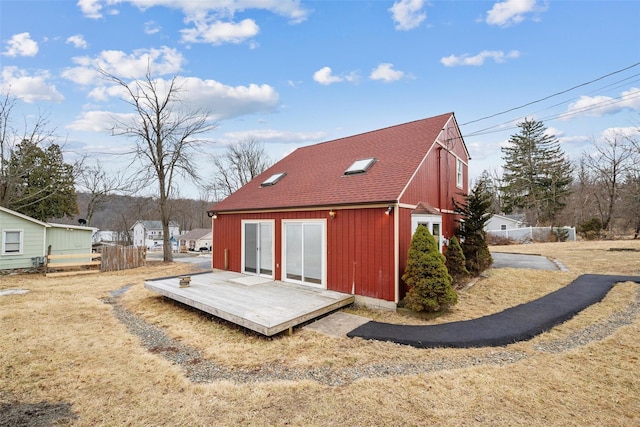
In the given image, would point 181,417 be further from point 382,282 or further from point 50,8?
point 50,8

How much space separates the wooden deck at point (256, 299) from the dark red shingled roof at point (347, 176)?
2.20m

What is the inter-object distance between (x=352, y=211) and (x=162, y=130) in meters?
14.5

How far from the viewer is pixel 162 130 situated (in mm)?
16797

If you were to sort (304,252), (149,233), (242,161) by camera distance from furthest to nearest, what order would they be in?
(149,233), (242,161), (304,252)

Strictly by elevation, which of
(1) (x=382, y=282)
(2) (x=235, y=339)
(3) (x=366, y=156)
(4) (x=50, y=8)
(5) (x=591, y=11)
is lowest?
(2) (x=235, y=339)

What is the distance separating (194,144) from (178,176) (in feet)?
7.07

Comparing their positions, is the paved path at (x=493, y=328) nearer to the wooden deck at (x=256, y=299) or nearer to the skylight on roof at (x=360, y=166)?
the wooden deck at (x=256, y=299)

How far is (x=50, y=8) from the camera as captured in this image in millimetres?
9086

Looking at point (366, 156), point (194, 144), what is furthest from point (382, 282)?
point (194, 144)

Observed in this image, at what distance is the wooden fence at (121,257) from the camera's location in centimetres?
1357

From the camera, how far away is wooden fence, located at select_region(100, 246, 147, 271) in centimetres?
1357

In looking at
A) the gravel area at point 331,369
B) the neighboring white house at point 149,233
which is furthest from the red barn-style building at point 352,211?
the neighboring white house at point 149,233

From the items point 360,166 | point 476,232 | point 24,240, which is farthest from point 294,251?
point 24,240

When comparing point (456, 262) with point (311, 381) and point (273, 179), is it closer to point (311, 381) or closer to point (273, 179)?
point (311, 381)
